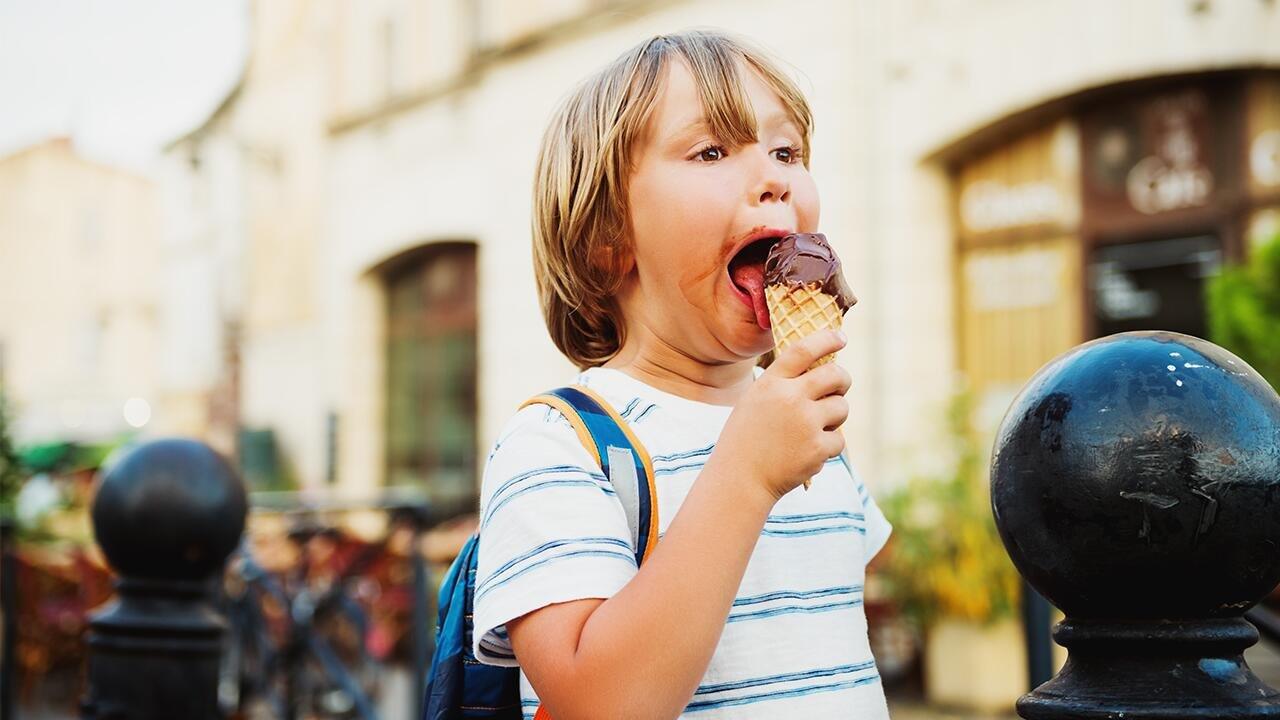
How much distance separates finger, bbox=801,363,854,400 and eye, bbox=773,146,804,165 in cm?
38

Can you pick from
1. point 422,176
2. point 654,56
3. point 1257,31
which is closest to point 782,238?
point 654,56

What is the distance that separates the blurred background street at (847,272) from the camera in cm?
678

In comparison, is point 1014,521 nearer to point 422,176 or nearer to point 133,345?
point 422,176

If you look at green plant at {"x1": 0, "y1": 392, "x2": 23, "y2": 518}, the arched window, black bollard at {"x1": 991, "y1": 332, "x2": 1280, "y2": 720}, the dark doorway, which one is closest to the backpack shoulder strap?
black bollard at {"x1": 991, "y1": 332, "x2": 1280, "y2": 720}

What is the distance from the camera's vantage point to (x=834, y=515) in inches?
61.8

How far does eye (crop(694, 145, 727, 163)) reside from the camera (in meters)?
1.51

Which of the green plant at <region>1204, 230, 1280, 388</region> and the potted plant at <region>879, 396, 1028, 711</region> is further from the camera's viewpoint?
the potted plant at <region>879, 396, 1028, 711</region>

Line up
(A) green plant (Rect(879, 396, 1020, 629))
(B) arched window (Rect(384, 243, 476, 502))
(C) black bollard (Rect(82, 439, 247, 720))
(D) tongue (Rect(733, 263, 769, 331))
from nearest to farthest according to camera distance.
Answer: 1. (D) tongue (Rect(733, 263, 769, 331))
2. (C) black bollard (Rect(82, 439, 247, 720))
3. (A) green plant (Rect(879, 396, 1020, 629))
4. (B) arched window (Rect(384, 243, 476, 502))

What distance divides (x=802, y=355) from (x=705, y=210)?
0.28m

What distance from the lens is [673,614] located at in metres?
1.22

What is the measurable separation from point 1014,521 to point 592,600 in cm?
43

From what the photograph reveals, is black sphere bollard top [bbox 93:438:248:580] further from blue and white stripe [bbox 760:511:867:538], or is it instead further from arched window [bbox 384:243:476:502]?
arched window [bbox 384:243:476:502]

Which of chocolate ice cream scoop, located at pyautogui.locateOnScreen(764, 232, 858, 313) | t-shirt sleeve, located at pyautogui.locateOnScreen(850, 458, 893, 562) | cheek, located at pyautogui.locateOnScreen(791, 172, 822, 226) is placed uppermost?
cheek, located at pyautogui.locateOnScreen(791, 172, 822, 226)

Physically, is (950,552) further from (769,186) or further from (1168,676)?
(1168,676)
